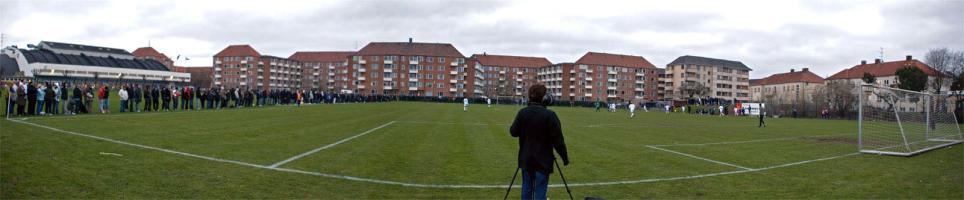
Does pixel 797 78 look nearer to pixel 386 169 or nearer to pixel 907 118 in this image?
pixel 907 118

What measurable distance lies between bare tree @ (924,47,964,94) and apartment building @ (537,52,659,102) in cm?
7285

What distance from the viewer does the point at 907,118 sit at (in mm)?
19422

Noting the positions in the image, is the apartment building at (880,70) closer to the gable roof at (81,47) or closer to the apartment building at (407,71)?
the apartment building at (407,71)

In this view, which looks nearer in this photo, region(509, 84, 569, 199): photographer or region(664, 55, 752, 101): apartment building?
region(509, 84, 569, 199): photographer

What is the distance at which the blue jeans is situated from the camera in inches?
276

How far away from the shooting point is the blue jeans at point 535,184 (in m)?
7.01

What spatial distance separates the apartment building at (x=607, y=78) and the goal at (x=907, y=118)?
417ft

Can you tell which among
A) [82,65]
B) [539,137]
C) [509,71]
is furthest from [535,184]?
[509,71]

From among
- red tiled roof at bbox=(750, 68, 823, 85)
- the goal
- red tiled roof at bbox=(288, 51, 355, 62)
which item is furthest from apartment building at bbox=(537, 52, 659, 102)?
the goal

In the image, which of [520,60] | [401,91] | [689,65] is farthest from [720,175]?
[520,60]

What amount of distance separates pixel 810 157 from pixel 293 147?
14.0 metres

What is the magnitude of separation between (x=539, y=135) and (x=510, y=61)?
17514cm

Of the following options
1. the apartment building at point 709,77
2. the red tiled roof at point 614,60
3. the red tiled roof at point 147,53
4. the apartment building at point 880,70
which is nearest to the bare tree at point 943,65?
the apartment building at point 880,70

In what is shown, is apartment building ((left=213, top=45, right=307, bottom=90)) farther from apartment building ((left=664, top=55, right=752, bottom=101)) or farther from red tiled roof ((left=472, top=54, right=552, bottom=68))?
apartment building ((left=664, top=55, right=752, bottom=101))
